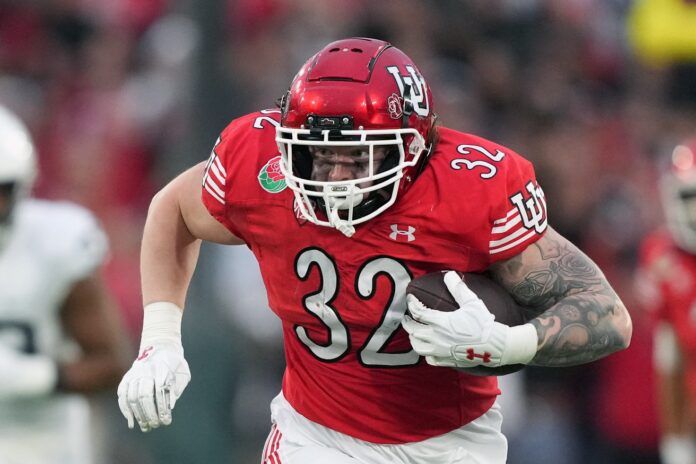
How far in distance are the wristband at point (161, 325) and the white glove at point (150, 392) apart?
0.39ft

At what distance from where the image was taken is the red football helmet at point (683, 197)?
6547 millimetres

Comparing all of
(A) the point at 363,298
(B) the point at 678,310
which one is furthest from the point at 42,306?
(B) the point at 678,310

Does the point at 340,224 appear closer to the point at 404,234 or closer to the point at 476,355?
the point at 404,234

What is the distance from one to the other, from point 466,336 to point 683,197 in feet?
11.1

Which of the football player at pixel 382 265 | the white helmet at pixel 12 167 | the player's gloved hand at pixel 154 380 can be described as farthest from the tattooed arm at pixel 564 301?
the white helmet at pixel 12 167

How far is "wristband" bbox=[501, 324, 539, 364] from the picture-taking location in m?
3.51

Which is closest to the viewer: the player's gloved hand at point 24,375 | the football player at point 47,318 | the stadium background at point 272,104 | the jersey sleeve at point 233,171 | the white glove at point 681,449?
the jersey sleeve at point 233,171

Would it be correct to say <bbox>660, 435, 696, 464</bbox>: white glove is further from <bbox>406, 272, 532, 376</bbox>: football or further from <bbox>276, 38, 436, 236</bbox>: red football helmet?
<bbox>276, 38, 436, 236</bbox>: red football helmet

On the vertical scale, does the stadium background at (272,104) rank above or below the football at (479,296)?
below

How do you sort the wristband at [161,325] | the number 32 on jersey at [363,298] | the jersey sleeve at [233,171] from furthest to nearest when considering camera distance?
1. the wristband at [161,325]
2. the jersey sleeve at [233,171]
3. the number 32 on jersey at [363,298]

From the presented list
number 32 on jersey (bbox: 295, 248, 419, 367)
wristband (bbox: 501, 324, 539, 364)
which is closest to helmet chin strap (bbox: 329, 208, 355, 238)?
number 32 on jersey (bbox: 295, 248, 419, 367)

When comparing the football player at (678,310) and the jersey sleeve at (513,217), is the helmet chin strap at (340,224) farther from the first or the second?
the football player at (678,310)

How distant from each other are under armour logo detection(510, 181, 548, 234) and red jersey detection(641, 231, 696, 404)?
10.1 ft

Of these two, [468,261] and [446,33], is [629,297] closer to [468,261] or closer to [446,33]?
[446,33]
